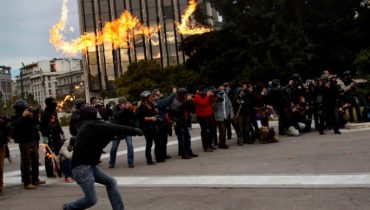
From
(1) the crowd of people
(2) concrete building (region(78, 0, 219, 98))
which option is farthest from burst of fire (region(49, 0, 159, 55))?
(1) the crowd of people

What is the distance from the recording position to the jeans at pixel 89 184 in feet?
19.9

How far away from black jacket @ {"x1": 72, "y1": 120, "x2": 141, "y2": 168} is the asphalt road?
63.6 inches

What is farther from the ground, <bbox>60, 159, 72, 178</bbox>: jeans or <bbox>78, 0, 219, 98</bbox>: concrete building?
<bbox>78, 0, 219, 98</bbox>: concrete building

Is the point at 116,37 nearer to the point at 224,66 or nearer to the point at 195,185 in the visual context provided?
the point at 224,66

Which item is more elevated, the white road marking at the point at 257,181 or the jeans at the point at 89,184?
the jeans at the point at 89,184

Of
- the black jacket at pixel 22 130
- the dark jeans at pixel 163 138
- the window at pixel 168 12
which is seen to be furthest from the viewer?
the window at pixel 168 12

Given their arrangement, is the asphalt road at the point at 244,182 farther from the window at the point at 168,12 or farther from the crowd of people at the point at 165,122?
the window at the point at 168,12

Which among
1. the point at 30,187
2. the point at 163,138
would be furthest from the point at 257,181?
the point at 30,187

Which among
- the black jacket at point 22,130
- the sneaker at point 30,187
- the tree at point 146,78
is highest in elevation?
the tree at point 146,78

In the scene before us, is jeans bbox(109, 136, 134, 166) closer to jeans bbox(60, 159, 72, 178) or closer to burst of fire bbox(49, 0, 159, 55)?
jeans bbox(60, 159, 72, 178)

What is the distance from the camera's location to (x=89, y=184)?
610 cm

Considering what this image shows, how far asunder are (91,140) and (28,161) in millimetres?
4789

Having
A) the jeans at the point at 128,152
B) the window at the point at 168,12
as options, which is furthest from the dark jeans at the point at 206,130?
the window at the point at 168,12

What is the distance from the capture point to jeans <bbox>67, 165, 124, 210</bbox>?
19.9 feet
